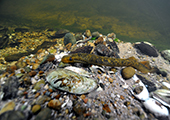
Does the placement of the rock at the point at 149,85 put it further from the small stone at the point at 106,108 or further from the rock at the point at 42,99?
the rock at the point at 42,99

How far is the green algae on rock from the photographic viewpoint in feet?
6.59

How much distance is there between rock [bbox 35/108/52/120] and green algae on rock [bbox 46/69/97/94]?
54 centimetres

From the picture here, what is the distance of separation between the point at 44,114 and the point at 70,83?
0.82 m

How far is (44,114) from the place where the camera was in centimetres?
151

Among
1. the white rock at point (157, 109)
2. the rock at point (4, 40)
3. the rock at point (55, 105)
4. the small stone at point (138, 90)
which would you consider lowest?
the rock at point (4, 40)

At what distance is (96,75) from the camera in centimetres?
288

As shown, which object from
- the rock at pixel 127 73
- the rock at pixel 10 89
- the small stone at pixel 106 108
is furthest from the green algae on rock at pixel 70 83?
the rock at pixel 127 73

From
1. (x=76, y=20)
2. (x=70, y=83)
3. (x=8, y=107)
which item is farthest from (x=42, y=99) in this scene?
(x=76, y=20)

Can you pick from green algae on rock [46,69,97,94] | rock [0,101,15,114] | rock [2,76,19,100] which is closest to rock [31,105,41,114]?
rock [0,101,15,114]

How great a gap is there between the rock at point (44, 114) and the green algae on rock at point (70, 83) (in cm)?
54

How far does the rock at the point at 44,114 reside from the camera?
1.46 metres

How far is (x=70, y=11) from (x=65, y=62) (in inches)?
338

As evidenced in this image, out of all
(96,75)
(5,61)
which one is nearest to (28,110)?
(96,75)

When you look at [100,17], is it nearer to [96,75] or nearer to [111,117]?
[96,75]
